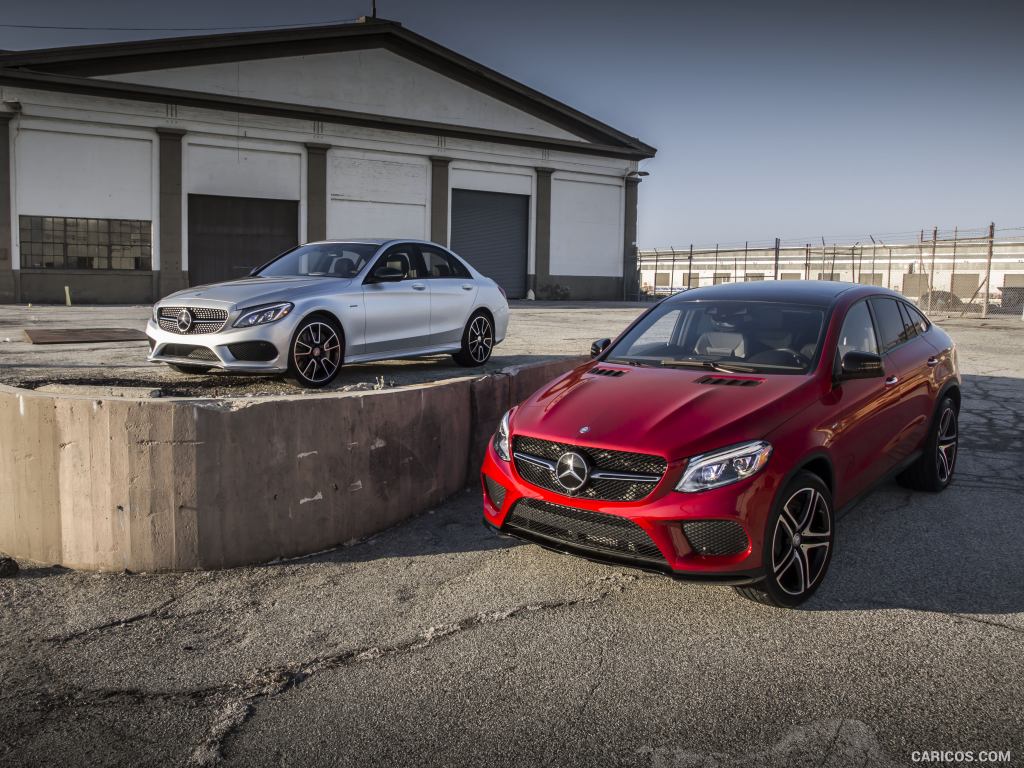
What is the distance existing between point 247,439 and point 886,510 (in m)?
4.36

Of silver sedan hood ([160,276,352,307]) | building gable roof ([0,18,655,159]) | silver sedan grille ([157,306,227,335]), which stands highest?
building gable roof ([0,18,655,159])

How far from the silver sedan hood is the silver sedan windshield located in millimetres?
375

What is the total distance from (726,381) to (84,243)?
2402 centimetres

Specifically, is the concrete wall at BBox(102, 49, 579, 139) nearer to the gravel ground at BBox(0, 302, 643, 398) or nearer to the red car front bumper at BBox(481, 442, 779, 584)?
the gravel ground at BBox(0, 302, 643, 398)

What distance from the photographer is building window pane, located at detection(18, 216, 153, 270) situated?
24031 millimetres

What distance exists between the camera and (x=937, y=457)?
259 inches

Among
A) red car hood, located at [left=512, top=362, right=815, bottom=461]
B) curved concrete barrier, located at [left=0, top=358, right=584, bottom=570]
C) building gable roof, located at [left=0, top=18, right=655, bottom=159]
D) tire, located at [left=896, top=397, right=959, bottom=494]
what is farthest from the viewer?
building gable roof, located at [left=0, top=18, right=655, bottom=159]

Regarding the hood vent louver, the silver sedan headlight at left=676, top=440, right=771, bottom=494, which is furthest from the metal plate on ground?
the silver sedan headlight at left=676, top=440, right=771, bottom=494

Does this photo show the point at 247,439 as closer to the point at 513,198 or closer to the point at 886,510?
the point at 886,510

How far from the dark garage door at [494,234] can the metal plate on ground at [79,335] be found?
18.6m

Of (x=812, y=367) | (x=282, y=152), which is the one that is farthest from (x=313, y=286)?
(x=282, y=152)

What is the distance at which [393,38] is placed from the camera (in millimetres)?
29156

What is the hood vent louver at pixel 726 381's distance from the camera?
496 centimetres

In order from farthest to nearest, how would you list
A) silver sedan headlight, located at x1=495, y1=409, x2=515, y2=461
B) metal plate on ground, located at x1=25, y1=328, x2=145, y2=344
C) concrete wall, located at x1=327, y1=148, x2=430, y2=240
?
concrete wall, located at x1=327, y1=148, x2=430, y2=240
metal plate on ground, located at x1=25, y1=328, x2=145, y2=344
silver sedan headlight, located at x1=495, y1=409, x2=515, y2=461
